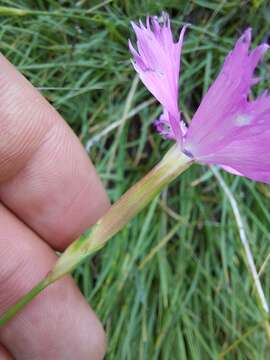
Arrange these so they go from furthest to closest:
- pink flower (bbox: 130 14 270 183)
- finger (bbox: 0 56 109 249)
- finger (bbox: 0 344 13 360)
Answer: finger (bbox: 0 344 13 360) → finger (bbox: 0 56 109 249) → pink flower (bbox: 130 14 270 183)

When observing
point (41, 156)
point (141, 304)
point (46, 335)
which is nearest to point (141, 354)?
point (141, 304)

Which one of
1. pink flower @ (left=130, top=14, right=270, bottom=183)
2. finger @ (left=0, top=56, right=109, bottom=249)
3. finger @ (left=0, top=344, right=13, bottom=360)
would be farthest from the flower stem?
finger @ (left=0, top=344, right=13, bottom=360)

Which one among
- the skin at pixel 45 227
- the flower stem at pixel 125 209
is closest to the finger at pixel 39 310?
the skin at pixel 45 227

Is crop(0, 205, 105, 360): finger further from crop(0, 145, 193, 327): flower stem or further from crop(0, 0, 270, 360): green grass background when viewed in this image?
crop(0, 145, 193, 327): flower stem

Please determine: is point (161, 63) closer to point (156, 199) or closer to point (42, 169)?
point (42, 169)

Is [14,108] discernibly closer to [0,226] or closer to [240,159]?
[0,226]

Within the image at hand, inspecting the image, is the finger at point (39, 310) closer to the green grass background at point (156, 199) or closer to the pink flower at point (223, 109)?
the green grass background at point (156, 199)
